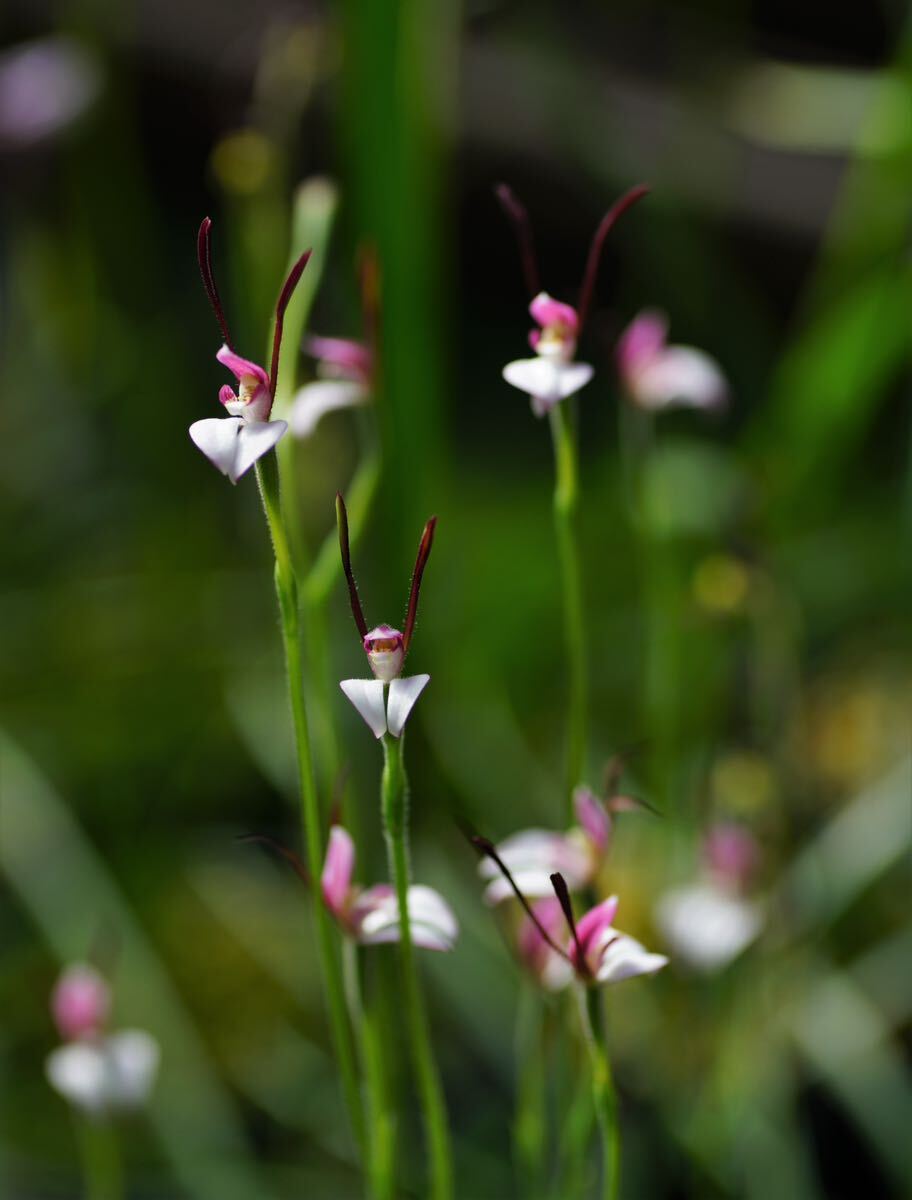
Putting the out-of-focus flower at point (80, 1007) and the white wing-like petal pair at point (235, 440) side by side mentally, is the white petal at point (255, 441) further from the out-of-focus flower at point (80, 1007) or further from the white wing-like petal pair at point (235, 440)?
the out-of-focus flower at point (80, 1007)

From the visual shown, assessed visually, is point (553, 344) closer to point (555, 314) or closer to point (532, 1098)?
point (555, 314)

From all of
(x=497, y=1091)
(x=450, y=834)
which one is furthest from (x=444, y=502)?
(x=497, y=1091)

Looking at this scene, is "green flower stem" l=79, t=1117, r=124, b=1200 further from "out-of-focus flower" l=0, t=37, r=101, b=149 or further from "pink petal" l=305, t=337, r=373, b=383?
"out-of-focus flower" l=0, t=37, r=101, b=149

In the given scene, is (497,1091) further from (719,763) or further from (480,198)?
(480,198)

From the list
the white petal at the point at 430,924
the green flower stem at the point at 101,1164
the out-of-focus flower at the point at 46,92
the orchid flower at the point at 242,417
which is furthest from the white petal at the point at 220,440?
the out-of-focus flower at the point at 46,92

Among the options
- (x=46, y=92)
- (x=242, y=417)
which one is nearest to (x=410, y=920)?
(x=242, y=417)
